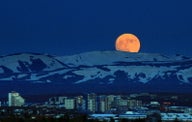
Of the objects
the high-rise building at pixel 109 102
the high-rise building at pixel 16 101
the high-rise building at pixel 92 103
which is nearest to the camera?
the high-rise building at pixel 16 101

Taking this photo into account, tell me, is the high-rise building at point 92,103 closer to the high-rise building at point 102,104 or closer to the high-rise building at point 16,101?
the high-rise building at point 102,104

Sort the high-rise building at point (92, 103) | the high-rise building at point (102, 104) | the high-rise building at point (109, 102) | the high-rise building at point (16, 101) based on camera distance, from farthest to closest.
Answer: the high-rise building at point (109, 102) < the high-rise building at point (92, 103) < the high-rise building at point (102, 104) < the high-rise building at point (16, 101)

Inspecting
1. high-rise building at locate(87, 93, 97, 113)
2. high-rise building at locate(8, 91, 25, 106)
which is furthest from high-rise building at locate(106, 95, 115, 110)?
high-rise building at locate(8, 91, 25, 106)

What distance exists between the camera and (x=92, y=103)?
159 meters

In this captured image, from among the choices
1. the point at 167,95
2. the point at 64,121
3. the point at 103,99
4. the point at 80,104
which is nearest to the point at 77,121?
the point at 64,121

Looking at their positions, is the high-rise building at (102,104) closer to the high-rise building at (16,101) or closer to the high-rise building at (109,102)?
the high-rise building at (109,102)

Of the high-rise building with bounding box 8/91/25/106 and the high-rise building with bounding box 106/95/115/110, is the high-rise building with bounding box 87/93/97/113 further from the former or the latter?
the high-rise building with bounding box 8/91/25/106

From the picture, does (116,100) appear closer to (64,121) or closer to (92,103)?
(92,103)

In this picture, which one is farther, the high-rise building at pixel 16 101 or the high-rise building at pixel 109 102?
the high-rise building at pixel 109 102

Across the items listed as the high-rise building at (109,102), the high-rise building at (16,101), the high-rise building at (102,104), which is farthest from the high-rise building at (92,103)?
the high-rise building at (16,101)

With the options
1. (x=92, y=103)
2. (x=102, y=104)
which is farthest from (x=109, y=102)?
(x=102, y=104)

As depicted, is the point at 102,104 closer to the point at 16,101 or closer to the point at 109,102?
the point at 109,102

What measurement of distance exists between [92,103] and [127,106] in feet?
21.0

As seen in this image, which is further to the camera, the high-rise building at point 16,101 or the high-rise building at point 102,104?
the high-rise building at point 102,104
